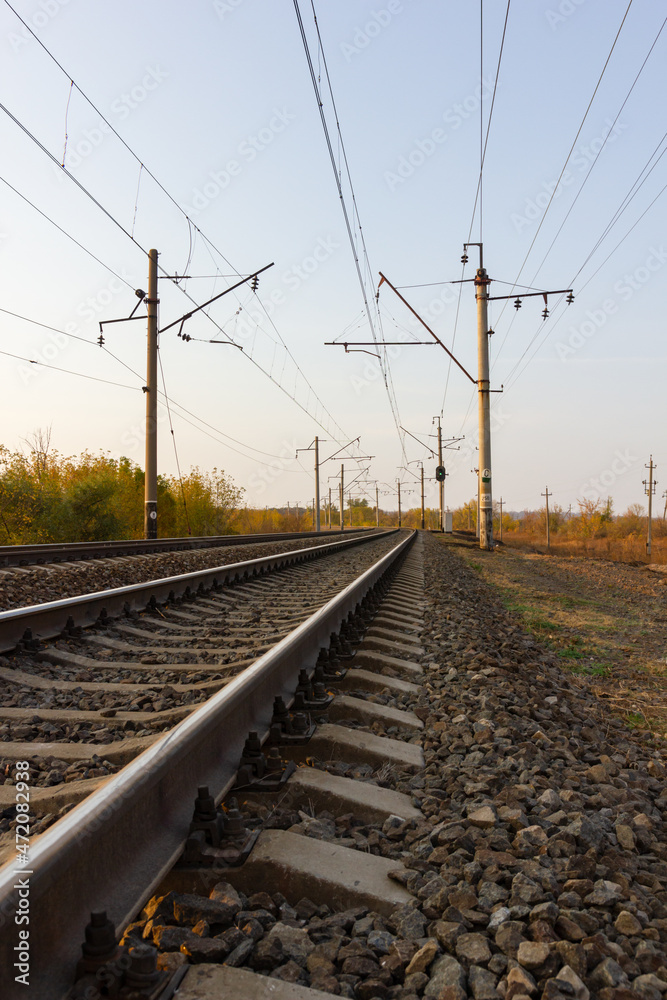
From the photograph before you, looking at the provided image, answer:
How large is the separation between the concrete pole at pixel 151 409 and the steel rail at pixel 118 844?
1625 cm

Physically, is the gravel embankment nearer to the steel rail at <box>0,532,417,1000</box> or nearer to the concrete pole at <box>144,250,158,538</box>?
the steel rail at <box>0,532,417,1000</box>

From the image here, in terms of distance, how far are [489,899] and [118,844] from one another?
0.90 meters

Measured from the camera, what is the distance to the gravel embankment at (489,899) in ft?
4.70

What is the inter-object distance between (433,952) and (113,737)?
1526 millimetres

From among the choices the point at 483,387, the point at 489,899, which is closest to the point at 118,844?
the point at 489,899

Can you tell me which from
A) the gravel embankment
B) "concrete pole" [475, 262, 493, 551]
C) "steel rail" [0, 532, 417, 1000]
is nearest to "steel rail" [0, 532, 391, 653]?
"steel rail" [0, 532, 417, 1000]

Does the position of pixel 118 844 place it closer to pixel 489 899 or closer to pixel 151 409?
pixel 489 899

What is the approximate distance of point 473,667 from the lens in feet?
14.5

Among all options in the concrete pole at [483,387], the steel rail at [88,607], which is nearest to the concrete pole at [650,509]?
the concrete pole at [483,387]

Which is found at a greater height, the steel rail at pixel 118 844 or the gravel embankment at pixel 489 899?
the steel rail at pixel 118 844

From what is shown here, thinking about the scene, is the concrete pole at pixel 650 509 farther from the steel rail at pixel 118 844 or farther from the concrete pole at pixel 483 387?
the steel rail at pixel 118 844

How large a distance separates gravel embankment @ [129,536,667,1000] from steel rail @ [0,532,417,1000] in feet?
0.35

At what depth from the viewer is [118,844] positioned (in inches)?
60.2

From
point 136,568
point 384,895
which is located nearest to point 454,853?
point 384,895
